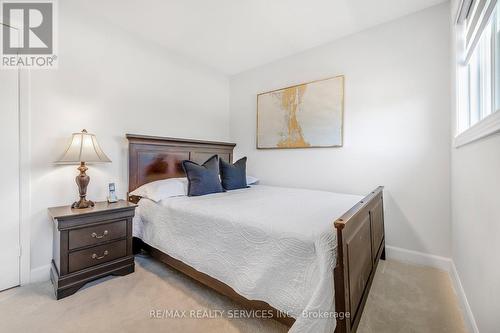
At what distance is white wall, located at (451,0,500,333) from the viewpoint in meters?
0.97

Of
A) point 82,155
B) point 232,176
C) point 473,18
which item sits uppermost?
point 473,18

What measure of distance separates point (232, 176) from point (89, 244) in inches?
63.1

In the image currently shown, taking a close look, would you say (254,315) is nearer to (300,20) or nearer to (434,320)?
(434,320)

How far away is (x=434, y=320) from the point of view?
147 centimetres

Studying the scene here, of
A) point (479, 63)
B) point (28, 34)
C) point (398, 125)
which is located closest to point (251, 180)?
point (398, 125)

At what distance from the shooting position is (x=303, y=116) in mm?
3057

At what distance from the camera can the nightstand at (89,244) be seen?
175 centimetres

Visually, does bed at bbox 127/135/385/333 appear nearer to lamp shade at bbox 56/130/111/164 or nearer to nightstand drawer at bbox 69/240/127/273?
nightstand drawer at bbox 69/240/127/273

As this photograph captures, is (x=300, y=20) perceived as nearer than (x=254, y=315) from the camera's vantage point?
No

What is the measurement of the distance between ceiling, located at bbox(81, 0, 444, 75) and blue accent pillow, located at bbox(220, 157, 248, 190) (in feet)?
5.23

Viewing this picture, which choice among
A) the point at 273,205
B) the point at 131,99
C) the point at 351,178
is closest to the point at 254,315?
the point at 273,205

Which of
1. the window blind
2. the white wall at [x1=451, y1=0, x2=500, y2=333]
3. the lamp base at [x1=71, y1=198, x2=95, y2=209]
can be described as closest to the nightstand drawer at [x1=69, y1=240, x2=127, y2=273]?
the lamp base at [x1=71, y1=198, x2=95, y2=209]

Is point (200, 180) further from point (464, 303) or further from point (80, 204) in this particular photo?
point (464, 303)

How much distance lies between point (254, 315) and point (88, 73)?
108 inches
